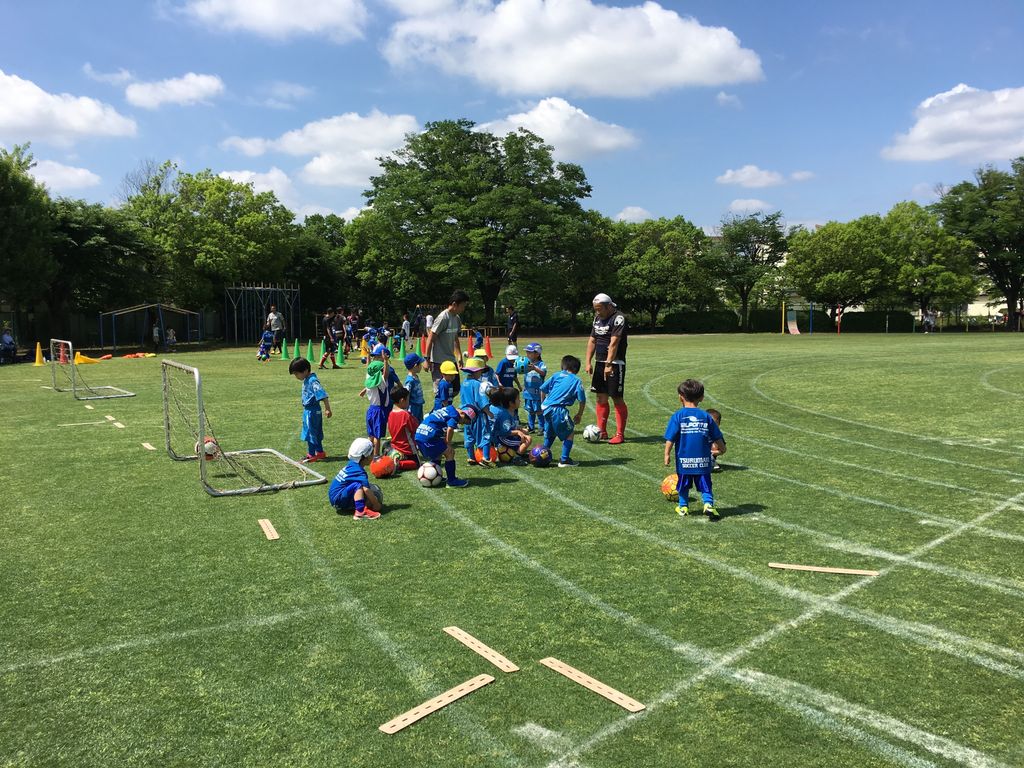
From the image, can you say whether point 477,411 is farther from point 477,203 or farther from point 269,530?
point 477,203

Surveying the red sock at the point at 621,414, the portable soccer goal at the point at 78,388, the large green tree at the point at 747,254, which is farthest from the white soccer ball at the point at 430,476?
the large green tree at the point at 747,254

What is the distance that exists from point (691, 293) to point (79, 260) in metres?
42.9

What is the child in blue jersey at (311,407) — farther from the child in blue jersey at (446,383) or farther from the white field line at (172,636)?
the white field line at (172,636)

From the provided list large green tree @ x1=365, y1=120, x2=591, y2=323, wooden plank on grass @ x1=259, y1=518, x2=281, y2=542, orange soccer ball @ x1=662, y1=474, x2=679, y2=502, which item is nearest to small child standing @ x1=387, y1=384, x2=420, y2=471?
wooden plank on grass @ x1=259, y1=518, x2=281, y2=542

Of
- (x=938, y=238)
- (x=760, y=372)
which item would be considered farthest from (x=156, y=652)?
(x=938, y=238)

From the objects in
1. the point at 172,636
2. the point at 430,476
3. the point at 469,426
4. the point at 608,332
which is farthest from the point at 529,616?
the point at 608,332

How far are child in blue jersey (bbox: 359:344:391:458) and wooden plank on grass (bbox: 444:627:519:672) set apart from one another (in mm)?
5265

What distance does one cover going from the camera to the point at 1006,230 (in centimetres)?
5841

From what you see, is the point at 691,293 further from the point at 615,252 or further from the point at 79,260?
the point at 79,260

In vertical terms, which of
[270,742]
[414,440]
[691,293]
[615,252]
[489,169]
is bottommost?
[270,742]

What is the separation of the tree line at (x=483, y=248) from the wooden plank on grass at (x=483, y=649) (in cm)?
3383

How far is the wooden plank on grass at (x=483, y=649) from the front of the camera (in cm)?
416

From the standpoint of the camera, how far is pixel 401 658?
4293mm

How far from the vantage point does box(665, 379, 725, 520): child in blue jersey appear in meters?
6.74
